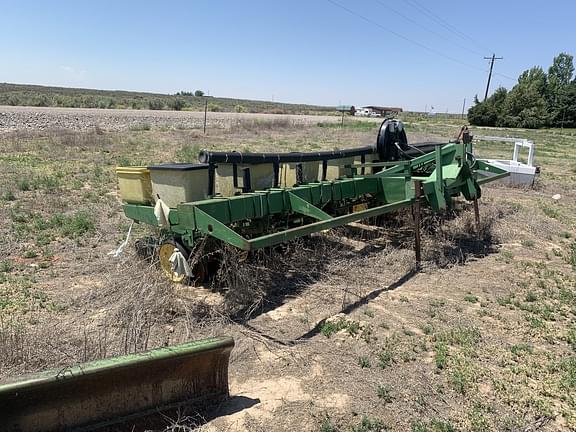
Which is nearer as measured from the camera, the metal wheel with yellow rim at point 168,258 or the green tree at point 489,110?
the metal wheel with yellow rim at point 168,258

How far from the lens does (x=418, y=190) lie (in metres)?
6.24

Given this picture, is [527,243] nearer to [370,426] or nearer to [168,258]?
[168,258]

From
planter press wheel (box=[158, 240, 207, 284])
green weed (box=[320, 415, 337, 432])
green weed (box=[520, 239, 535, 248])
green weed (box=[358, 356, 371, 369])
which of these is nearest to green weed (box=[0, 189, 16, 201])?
planter press wheel (box=[158, 240, 207, 284])

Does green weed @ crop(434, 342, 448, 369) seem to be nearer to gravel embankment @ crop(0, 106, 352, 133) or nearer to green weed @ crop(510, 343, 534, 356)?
green weed @ crop(510, 343, 534, 356)

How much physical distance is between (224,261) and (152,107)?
5932cm

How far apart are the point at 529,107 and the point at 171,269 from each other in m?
61.6

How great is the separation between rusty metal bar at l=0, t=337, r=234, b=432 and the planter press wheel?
2083mm

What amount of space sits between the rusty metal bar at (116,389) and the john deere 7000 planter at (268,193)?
1.17m

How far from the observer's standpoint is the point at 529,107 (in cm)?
5772

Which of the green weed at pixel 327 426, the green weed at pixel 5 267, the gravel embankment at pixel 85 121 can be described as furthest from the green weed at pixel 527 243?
the gravel embankment at pixel 85 121

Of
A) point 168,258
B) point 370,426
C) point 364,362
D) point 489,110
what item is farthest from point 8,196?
point 489,110

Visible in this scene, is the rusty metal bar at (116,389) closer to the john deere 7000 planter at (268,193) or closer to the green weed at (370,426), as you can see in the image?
the green weed at (370,426)

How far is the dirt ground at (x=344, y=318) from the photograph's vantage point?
3303 mm

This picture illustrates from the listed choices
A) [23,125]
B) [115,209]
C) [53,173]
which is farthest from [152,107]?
[115,209]
